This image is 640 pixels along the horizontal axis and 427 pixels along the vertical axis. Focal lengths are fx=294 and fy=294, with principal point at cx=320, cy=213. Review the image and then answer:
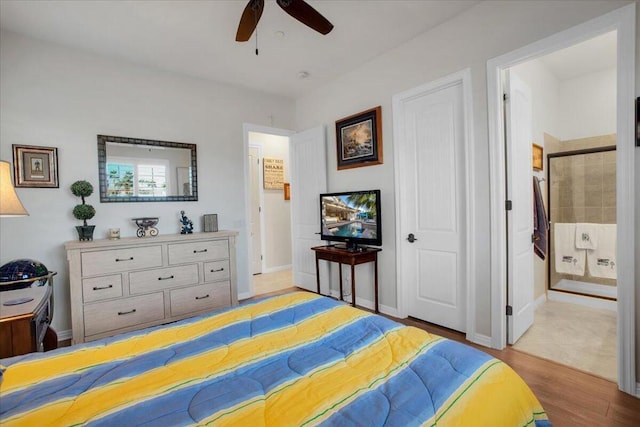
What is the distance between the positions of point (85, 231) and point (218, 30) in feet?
7.40

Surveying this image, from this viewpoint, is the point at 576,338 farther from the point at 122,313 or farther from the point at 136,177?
the point at 136,177

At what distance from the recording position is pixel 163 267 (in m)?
2.97

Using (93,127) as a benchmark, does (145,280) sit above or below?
below

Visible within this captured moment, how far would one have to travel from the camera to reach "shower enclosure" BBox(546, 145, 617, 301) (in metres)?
3.55

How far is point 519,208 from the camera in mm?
2504

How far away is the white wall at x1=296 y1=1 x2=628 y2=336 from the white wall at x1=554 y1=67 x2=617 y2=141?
2378mm

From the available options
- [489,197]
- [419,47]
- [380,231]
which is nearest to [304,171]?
[380,231]

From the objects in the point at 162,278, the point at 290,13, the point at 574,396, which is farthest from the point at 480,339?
the point at 162,278

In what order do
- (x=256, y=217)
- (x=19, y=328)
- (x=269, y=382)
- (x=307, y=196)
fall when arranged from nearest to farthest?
(x=269, y=382), (x=19, y=328), (x=307, y=196), (x=256, y=217)

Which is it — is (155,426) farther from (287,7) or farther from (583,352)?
(583,352)

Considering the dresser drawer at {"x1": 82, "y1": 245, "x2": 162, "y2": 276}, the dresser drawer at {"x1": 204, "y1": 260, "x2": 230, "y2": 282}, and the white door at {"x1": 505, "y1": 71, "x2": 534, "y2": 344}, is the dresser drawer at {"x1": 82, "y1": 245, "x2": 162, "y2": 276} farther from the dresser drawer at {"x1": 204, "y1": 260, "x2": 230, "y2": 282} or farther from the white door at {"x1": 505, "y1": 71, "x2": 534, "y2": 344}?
the white door at {"x1": 505, "y1": 71, "x2": 534, "y2": 344}

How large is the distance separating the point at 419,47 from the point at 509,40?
826 mm

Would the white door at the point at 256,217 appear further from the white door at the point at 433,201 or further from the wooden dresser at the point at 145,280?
the white door at the point at 433,201

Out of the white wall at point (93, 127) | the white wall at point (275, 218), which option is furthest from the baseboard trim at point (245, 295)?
the white wall at point (275, 218)
